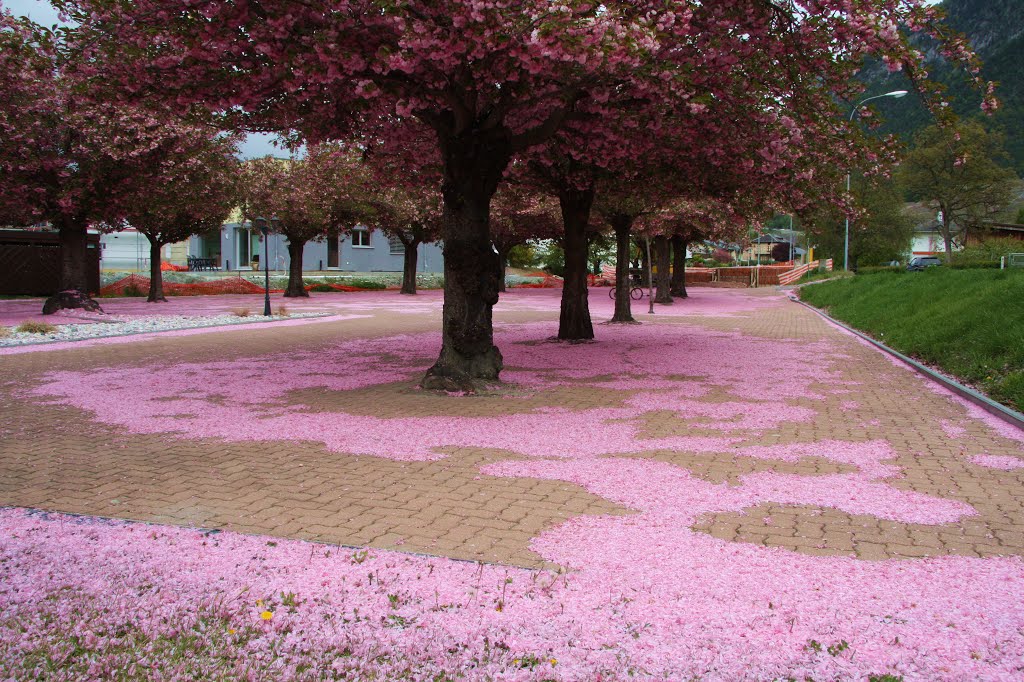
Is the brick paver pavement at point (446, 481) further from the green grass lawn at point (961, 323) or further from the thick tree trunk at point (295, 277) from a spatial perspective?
the thick tree trunk at point (295, 277)

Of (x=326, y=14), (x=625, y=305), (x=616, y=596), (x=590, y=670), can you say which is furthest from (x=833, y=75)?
(x=625, y=305)

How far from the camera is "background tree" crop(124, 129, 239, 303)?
21375 mm

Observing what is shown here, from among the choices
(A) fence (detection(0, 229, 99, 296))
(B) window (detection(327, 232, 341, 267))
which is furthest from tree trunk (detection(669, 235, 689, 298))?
(A) fence (detection(0, 229, 99, 296))

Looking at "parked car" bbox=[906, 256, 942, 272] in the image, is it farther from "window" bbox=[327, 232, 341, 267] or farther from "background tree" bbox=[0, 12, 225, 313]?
"window" bbox=[327, 232, 341, 267]

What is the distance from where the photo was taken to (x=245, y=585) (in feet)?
11.8

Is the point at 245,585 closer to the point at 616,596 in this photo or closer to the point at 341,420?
the point at 616,596

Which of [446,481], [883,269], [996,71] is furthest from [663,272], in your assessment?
[996,71]

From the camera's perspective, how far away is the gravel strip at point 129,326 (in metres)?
15.5

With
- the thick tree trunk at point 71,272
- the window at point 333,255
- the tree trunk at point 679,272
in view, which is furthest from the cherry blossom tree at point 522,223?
the window at point 333,255

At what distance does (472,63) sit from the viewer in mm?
8281

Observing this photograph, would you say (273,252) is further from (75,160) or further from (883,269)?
(883,269)

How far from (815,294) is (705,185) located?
2248cm

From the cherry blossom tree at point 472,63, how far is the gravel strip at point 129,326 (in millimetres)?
7945

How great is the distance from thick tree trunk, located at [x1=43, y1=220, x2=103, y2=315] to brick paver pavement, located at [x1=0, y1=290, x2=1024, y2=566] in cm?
1325
